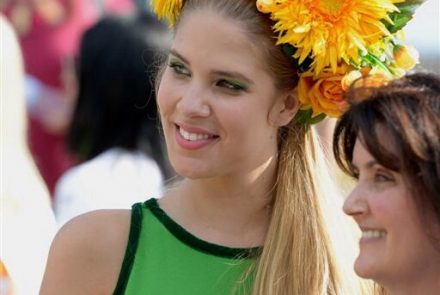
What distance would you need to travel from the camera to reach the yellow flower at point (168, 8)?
12.5ft

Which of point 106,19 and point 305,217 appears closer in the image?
point 305,217

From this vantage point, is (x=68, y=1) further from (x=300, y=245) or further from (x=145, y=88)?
(x=300, y=245)

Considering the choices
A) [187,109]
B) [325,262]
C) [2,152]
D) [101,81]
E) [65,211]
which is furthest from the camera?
[101,81]

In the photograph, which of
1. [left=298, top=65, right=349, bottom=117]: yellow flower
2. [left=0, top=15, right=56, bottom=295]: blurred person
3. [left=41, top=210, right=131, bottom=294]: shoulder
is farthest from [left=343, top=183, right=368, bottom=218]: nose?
[left=0, top=15, right=56, bottom=295]: blurred person

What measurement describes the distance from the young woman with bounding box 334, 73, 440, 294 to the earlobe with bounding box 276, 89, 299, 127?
0.61m

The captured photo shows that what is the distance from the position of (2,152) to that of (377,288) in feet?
4.42

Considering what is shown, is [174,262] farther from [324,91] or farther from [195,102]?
[324,91]

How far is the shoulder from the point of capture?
3.61 meters

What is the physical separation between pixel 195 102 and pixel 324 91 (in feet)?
1.19

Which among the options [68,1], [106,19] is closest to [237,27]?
[106,19]

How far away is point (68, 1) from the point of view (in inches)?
283

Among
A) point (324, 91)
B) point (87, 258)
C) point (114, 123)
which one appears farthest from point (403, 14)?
point (114, 123)

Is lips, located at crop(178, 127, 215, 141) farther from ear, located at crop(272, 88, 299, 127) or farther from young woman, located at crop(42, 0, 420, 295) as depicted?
ear, located at crop(272, 88, 299, 127)

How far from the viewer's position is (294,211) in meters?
3.80
